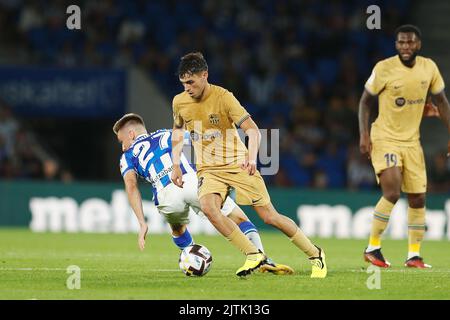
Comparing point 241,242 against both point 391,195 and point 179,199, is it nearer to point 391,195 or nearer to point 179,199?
point 179,199

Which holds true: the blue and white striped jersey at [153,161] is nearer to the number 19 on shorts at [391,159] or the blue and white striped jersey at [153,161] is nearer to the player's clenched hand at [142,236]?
the player's clenched hand at [142,236]

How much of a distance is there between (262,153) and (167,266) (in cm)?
887

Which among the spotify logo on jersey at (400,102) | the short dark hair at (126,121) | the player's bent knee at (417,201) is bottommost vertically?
the player's bent knee at (417,201)

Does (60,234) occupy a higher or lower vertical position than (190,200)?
lower

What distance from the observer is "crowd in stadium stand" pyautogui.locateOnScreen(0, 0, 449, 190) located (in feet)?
72.3

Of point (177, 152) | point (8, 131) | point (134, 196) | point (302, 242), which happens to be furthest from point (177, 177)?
point (8, 131)

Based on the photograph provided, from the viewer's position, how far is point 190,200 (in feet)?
33.7

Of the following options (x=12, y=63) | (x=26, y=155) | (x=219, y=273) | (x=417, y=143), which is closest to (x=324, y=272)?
(x=219, y=273)

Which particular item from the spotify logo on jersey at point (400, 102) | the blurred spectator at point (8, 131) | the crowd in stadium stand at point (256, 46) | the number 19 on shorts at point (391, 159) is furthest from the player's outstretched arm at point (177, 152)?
the crowd in stadium stand at point (256, 46)

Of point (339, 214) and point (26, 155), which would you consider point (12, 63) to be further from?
point (339, 214)

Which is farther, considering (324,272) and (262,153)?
(262,153)

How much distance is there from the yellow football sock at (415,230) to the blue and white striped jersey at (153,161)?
2328 millimetres

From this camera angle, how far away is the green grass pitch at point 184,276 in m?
8.50

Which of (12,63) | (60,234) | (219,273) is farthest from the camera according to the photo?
(12,63)
